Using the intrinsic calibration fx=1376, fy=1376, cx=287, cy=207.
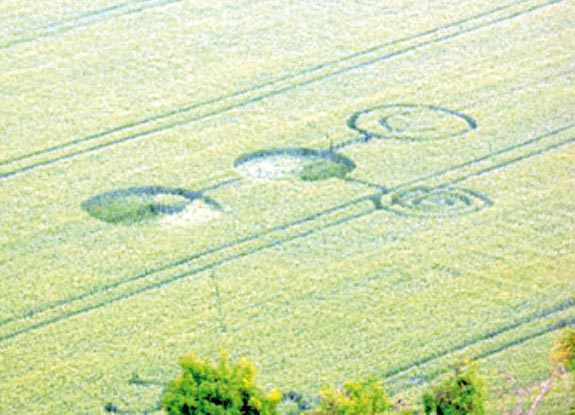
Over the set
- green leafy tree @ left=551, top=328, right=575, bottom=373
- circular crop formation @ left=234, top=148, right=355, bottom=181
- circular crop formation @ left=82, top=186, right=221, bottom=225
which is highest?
green leafy tree @ left=551, top=328, right=575, bottom=373

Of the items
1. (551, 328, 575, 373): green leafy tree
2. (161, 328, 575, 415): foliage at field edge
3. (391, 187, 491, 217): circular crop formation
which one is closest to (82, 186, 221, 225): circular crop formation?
(391, 187, 491, 217): circular crop formation

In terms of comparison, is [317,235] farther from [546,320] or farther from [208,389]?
[208,389]

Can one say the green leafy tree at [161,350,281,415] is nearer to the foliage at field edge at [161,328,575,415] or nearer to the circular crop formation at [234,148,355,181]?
the foliage at field edge at [161,328,575,415]

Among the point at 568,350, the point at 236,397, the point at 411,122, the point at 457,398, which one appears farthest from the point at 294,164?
the point at 236,397

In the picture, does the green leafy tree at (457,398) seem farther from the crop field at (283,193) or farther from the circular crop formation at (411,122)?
the circular crop formation at (411,122)

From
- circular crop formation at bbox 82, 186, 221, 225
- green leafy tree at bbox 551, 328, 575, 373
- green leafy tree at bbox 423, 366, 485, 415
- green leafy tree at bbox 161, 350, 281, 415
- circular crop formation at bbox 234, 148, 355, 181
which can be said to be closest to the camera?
green leafy tree at bbox 161, 350, 281, 415

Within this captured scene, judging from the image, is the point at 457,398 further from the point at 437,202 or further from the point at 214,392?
the point at 437,202
